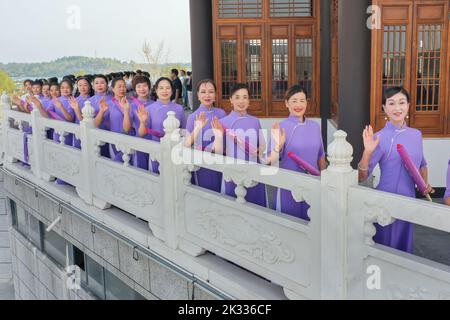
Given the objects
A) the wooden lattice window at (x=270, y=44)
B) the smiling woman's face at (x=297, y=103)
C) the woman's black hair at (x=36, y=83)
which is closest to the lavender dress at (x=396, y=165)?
the smiling woman's face at (x=297, y=103)

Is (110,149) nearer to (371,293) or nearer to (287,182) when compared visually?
(287,182)

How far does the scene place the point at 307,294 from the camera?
123 inches

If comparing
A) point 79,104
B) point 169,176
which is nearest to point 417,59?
point 169,176

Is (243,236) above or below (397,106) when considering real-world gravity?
below

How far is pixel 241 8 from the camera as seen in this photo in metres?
7.73

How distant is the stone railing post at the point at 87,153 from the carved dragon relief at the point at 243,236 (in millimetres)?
1974

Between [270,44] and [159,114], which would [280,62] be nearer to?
[270,44]

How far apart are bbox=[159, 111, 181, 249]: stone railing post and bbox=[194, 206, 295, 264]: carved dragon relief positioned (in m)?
0.30

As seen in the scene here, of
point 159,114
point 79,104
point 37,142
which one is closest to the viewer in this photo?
point 159,114

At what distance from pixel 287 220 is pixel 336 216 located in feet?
1.32

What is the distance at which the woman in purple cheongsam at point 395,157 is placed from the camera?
3174 mm

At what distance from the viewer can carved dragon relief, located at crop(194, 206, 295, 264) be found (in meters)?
3.26

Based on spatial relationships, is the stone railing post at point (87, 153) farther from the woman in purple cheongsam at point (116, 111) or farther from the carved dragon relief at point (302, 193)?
the carved dragon relief at point (302, 193)
